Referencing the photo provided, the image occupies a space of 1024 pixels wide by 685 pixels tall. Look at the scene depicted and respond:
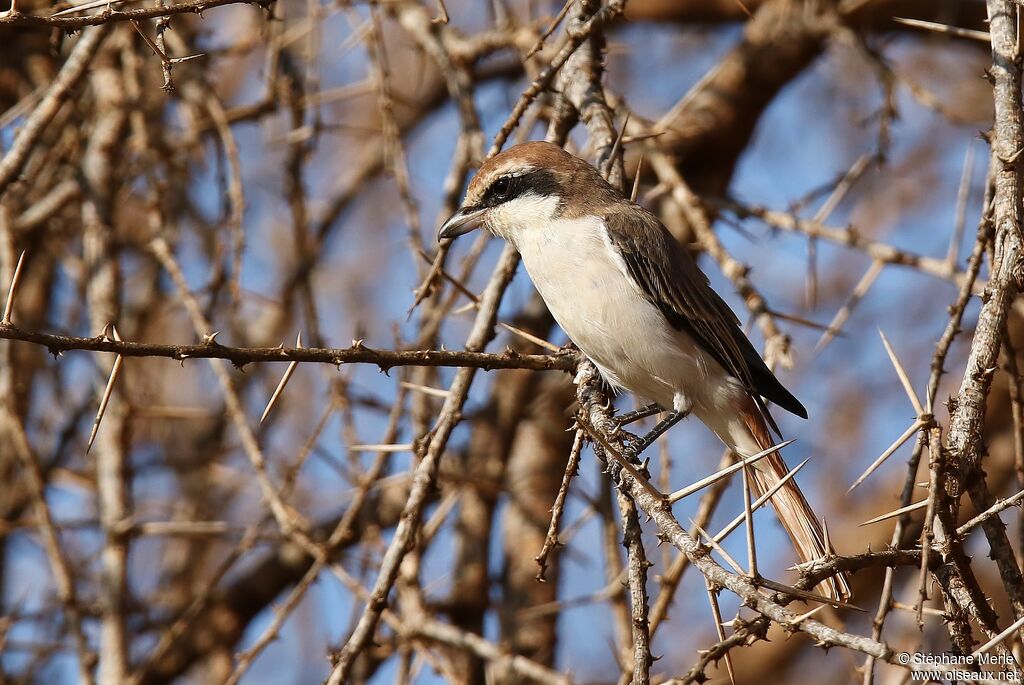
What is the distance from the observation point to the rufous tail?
11.2 ft

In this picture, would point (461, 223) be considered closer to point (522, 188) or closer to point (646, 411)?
point (522, 188)

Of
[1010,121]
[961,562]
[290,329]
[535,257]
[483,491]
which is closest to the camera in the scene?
[961,562]

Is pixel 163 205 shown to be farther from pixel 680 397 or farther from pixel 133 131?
pixel 680 397

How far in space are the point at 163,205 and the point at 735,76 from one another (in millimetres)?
3016

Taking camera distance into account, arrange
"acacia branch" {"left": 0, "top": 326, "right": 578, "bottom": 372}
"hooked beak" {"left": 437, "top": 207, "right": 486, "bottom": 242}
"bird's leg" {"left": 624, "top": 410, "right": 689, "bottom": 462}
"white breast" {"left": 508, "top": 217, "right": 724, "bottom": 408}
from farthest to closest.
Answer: "hooked beak" {"left": 437, "top": 207, "right": 486, "bottom": 242}
"white breast" {"left": 508, "top": 217, "right": 724, "bottom": 408}
"bird's leg" {"left": 624, "top": 410, "right": 689, "bottom": 462}
"acacia branch" {"left": 0, "top": 326, "right": 578, "bottom": 372}

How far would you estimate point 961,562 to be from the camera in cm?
204

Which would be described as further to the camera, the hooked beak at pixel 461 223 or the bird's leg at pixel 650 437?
the hooked beak at pixel 461 223

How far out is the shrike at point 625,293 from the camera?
3.63m

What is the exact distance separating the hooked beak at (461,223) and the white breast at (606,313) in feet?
0.50

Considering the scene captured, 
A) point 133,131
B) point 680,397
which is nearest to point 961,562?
point 680,397

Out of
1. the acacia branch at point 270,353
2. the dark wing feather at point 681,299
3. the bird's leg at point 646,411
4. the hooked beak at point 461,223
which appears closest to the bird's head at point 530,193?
the hooked beak at point 461,223

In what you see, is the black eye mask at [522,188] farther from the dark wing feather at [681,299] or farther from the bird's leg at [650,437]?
the bird's leg at [650,437]

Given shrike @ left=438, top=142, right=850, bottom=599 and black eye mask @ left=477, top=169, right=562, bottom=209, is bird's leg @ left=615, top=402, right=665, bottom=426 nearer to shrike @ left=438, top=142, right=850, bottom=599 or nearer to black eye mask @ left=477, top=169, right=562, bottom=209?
shrike @ left=438, top=142, right=850, bottom=599

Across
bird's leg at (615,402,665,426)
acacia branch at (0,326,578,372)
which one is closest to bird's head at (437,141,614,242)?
bird's leg at (615,402,665,426)
